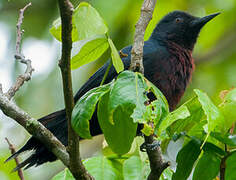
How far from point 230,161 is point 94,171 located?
82 centimetres

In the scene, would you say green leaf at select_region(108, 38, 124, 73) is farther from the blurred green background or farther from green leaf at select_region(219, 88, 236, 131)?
the blurred green background

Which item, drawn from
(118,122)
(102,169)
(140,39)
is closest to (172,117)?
(118,122)

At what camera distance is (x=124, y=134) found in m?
2.08

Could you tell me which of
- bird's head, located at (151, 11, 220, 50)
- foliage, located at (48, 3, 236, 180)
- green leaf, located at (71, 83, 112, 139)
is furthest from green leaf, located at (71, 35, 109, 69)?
bird's head, located at (151, 11, 220, 50)

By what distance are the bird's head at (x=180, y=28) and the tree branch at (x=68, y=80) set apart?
8.64ft

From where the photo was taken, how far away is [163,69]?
4086 mm

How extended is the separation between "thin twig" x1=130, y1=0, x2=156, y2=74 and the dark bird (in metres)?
1.33

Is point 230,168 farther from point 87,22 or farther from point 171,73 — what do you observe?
point 171,73

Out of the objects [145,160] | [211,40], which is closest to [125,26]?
[211,40]

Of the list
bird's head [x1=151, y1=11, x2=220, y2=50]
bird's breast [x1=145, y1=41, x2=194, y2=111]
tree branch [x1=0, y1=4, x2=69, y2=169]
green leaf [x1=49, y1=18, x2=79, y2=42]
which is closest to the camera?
green leaf [x1=49, y1=18, x2=79, y2=42]

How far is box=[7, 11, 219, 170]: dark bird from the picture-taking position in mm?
3844

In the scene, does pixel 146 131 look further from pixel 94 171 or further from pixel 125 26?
pixel 125 26

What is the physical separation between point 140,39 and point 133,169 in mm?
739

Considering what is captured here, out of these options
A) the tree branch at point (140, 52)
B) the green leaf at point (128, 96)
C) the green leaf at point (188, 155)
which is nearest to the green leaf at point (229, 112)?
the green leaf at point (188, 155)
